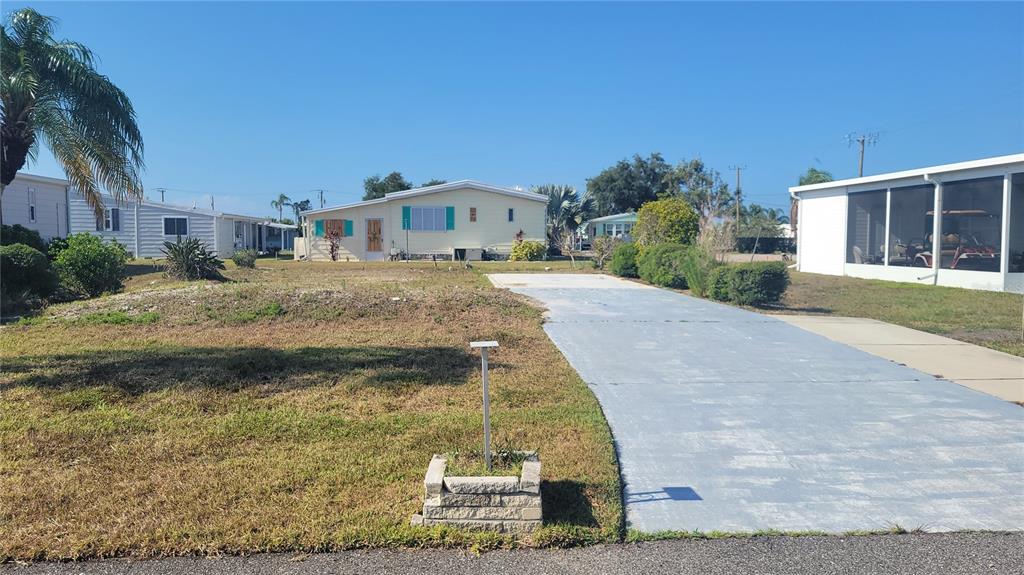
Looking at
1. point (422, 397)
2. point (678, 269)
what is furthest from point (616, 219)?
point (422, 397)

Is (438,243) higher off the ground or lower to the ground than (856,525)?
higher

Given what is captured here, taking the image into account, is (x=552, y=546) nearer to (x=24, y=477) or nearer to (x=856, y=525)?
(x=856, y=525)

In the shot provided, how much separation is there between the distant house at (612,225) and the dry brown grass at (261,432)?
33.1 metres

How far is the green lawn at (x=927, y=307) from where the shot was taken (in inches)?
412

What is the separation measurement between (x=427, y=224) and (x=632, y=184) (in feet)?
87.5

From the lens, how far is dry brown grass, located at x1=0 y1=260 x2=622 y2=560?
374cm

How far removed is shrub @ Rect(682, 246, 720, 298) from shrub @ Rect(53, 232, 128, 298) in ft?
40.5

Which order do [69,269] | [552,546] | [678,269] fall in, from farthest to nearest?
[678,269] < [69,269] < [552,546]

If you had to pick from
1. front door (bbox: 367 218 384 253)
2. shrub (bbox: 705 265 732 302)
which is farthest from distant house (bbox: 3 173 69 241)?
shrub (bbox: 705 265 732 302)

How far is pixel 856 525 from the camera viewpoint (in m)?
3.97

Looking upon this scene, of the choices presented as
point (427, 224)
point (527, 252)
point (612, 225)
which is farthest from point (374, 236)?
point (612, 225)

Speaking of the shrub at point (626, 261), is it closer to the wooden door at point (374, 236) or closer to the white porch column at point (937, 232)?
the white porch column at point (937, 232)

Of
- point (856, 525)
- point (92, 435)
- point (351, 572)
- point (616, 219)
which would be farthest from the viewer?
point (616, 219)

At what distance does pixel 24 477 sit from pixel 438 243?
87.7 feet
